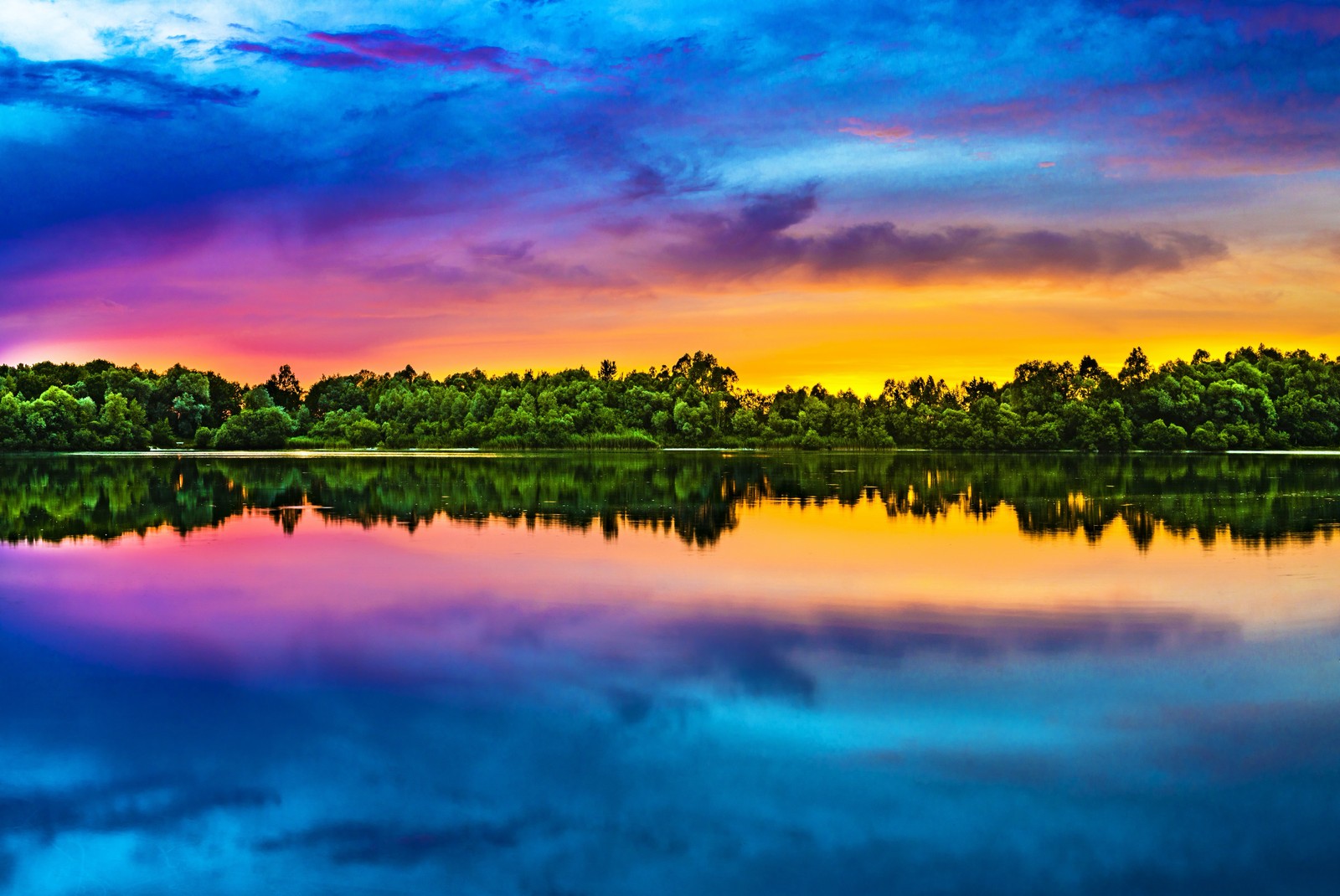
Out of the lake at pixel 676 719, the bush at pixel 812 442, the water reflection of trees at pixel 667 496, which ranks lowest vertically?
the lake at pixel 676 719

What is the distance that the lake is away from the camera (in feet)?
24.1

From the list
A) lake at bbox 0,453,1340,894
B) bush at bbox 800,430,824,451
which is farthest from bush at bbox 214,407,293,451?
lake at bbox 0,453,1340,894

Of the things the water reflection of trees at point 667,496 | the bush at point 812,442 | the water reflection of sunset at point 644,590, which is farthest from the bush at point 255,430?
the water reflection of sunset at point 644,590

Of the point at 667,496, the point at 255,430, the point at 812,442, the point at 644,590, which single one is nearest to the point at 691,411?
the point at 812,442

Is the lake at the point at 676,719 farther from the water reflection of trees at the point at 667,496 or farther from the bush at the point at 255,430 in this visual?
the bush at the point at 255,430

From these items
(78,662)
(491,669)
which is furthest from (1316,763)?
(78,662)

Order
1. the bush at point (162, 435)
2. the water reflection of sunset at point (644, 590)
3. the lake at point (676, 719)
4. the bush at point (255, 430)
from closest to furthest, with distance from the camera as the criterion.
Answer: the lake at point (676, 719) < the water reflection of sunset at point (644, 590) < the bush at point (255, 430) < the bush at point (162, 435)

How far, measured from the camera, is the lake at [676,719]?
7344 mm

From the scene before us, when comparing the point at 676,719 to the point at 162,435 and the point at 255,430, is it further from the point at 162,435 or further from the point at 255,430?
the point at 162,435

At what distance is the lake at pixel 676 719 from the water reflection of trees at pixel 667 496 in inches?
224

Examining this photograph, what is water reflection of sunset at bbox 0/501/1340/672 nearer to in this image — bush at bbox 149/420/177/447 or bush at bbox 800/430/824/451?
bush at bbox 800/430/824/451

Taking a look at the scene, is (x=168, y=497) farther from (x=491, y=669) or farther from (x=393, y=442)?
(x=393, y=442)

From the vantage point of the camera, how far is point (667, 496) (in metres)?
40.0

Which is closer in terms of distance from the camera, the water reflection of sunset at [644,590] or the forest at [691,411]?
the water reflection of sunset at [644,590]
